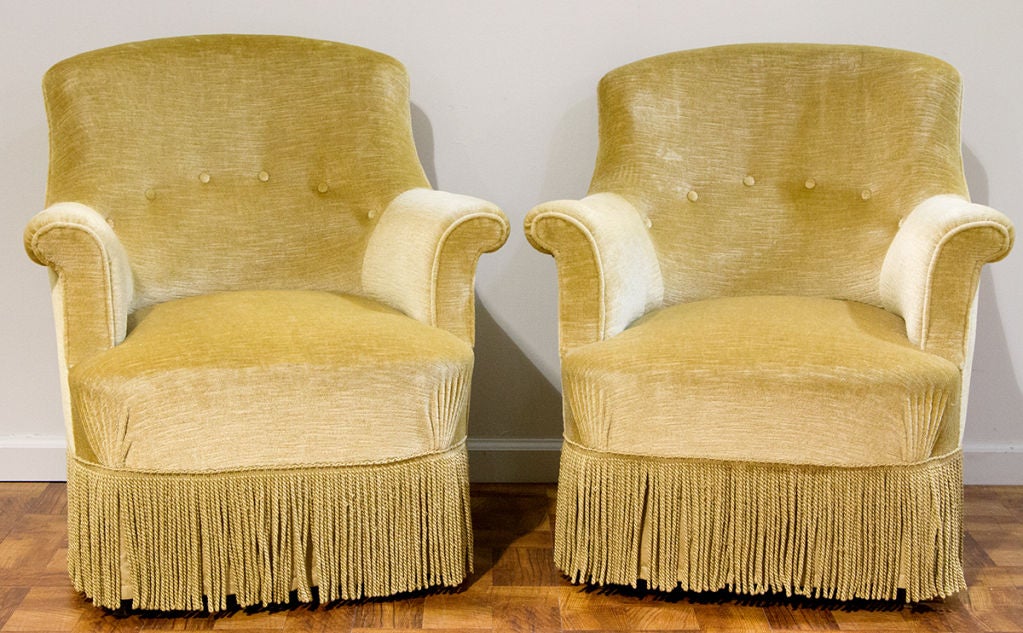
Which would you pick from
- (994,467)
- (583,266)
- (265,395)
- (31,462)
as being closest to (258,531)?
(265,395)

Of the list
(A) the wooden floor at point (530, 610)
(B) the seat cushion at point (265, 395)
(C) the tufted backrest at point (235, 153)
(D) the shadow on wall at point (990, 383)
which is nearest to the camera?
(B) the seat cushion at point (265, 395)

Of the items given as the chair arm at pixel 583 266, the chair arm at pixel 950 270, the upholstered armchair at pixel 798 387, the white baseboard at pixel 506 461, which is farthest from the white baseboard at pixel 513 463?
the chair arm at pixel 950 270

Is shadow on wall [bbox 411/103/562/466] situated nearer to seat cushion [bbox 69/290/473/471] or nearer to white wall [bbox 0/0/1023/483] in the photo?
white wall [bbox 0/0/1023/483]

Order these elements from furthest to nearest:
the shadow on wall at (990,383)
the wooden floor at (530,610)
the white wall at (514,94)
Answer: the shadow on wall at (990,383)
the white wall at (514,94)
the wooden floor at (530,610)

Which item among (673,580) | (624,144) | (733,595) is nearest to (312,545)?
(673,580)

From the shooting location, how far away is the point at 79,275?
1.59m

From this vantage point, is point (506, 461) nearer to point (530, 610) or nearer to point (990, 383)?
point (530, 610)

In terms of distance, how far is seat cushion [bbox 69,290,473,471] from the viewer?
1.51 m

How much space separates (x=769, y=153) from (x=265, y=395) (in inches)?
43.1

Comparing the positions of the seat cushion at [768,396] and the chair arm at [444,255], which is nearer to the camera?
the seat cushion at [768,396]

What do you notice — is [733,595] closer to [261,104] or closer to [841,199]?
[841,199]

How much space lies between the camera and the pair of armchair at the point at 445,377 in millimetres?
1547

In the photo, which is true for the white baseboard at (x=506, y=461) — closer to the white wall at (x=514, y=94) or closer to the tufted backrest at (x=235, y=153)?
the white wall at (x=514, y=94)

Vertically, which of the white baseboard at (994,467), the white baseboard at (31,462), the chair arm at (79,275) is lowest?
the white baseboard at (31,462)
